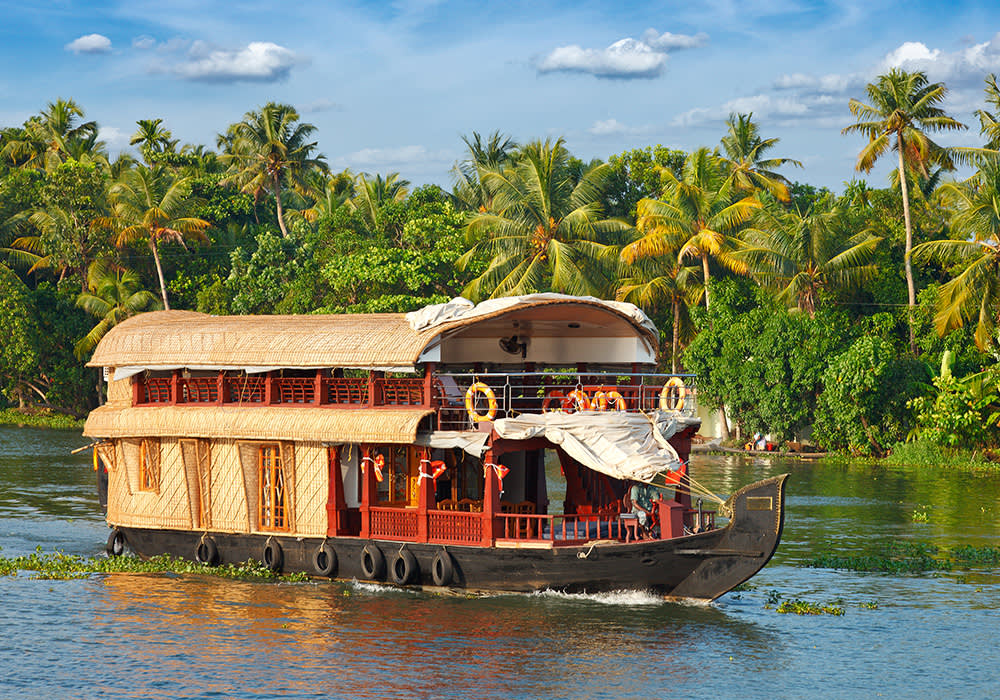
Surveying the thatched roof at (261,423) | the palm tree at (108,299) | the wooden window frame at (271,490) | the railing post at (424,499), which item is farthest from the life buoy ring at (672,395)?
the palm tree at (108,299)

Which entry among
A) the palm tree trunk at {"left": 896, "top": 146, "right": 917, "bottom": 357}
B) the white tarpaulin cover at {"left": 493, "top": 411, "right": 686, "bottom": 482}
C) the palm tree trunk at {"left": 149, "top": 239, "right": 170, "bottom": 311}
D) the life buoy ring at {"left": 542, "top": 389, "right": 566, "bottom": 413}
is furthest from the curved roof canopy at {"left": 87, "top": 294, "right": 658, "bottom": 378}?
the palm tree trunk at {"left": 149, "top": 239, "right": 170, "bottom": 311}

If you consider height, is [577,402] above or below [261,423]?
above

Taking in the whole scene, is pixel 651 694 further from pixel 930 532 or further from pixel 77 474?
pixel 77 474

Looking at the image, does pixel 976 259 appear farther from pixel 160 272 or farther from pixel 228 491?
pixel 160 272

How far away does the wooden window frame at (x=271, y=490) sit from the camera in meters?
18.8

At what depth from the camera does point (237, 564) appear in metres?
19.2

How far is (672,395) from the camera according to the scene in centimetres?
1917

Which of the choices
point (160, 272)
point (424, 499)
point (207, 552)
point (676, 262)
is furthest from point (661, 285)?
point (424, 499)

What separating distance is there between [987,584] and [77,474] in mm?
23942

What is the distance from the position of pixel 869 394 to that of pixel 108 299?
93.8 feet

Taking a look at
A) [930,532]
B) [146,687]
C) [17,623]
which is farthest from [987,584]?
[17,623]

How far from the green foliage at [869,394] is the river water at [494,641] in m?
16.4

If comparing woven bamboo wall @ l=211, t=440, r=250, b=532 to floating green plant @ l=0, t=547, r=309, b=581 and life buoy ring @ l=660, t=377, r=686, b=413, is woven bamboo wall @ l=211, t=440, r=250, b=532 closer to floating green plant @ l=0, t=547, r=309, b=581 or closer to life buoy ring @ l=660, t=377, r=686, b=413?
floating green plant @ l=0, t=547, r=309, b=581

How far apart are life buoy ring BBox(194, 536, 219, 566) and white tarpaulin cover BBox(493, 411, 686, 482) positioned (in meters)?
5.38
